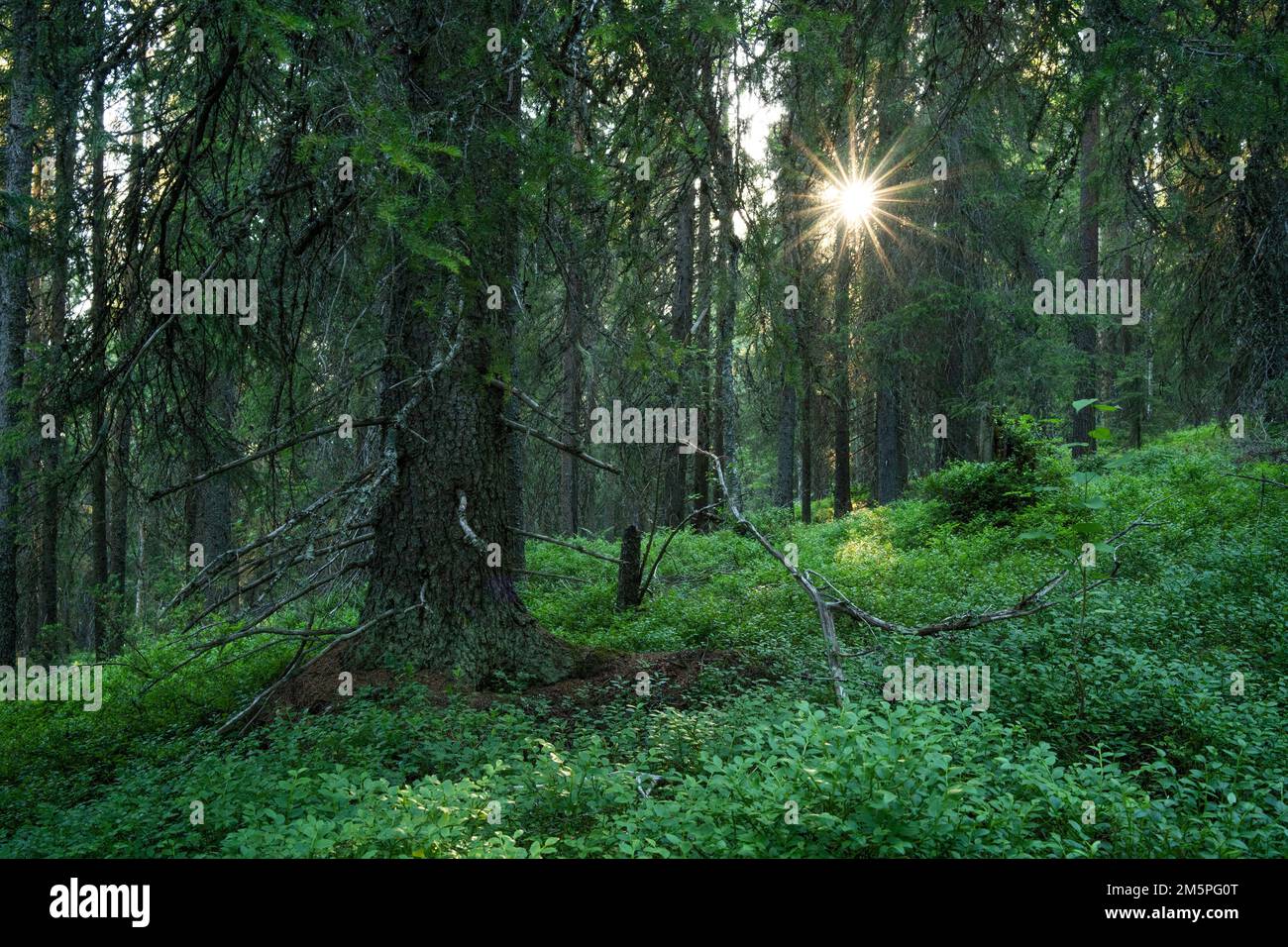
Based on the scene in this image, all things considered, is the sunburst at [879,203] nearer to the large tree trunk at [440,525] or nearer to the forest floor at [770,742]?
the forest floor at [770,742]

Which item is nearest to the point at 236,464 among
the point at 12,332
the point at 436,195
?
the point at 436,195

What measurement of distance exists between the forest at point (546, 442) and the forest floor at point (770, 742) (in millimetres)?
35

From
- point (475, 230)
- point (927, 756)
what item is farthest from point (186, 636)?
point (927, 756)

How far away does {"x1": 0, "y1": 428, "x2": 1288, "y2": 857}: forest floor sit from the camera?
10.2ft

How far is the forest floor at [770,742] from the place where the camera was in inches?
122

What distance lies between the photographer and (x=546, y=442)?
6492 mm

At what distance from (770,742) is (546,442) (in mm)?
3568

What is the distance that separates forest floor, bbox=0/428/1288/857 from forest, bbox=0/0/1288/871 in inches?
1.4

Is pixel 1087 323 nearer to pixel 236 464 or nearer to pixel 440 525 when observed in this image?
pixel 440 525

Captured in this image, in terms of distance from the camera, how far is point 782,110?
21.7 ft

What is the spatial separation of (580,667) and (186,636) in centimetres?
303

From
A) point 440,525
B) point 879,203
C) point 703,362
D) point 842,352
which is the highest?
point 879,203

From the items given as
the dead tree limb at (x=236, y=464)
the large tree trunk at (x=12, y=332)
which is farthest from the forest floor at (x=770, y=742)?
the dead tree limb at (x=236, y=464)
